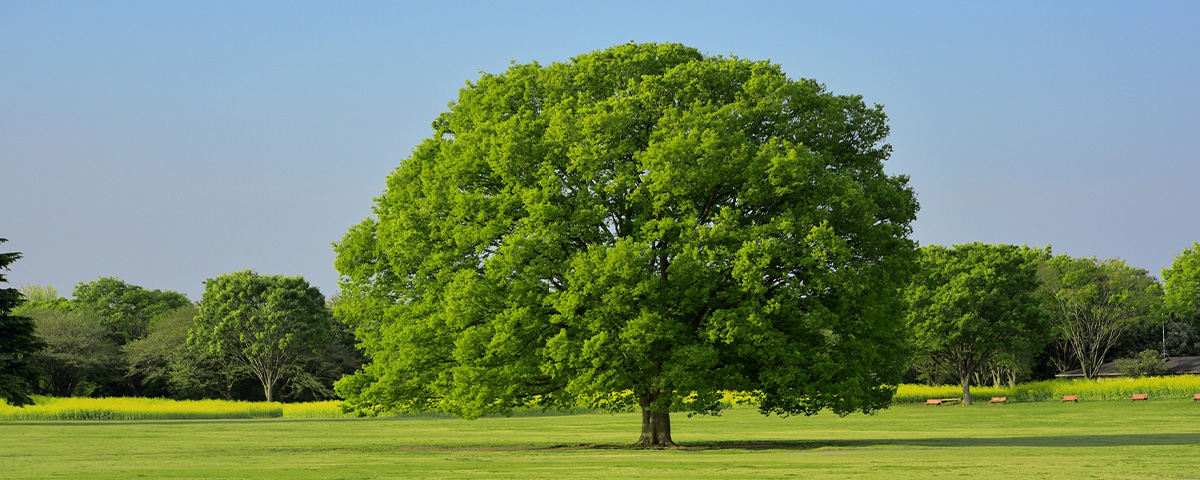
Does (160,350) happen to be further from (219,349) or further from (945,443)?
(945,443)

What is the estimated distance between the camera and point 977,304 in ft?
275

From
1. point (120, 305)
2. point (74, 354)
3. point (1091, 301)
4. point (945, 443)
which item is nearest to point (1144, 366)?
point (1091, 301)

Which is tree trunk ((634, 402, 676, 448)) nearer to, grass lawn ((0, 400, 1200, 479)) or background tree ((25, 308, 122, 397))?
grass lawn ((0, 400, 1200, 479))

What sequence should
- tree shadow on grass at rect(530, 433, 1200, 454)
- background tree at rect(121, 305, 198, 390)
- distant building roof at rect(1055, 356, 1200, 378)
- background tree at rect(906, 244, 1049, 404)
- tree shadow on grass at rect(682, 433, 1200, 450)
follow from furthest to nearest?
distant building roof at rect(1055, 356, 1200, 378), background tree at rect(121, 305, 198, 390), background tree at rect(906, 244, 1049, 404), tree shadow on grass at rect(682, 433, 1200, 450), tree shadow on grass at rect(530, 433, 1200, 454)

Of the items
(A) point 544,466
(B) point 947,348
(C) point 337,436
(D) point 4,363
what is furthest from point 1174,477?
(B) point 947,348

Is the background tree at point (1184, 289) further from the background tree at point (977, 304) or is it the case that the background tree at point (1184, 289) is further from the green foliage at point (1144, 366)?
the background tree at point (977, 304)

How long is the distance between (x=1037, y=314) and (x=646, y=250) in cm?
6455

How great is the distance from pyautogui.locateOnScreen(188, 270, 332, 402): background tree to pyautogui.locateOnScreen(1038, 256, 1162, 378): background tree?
2735 inches

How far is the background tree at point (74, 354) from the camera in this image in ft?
315

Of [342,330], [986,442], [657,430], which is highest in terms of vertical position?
[342,330]

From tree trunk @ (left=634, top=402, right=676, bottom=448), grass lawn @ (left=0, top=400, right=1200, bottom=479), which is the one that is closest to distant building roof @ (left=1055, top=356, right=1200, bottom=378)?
grass lawn @ (left=0, top=400, right=1200, bottom=479)

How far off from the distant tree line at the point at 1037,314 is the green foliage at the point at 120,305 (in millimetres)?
74827

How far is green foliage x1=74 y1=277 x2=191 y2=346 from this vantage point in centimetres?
11225

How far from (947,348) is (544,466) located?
70.0m
